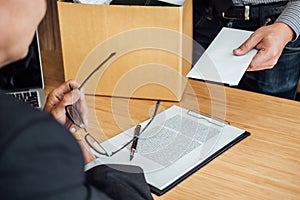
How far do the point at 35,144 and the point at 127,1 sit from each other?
35.1 inches

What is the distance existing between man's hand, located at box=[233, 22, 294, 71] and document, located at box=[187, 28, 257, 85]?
0.02 metres

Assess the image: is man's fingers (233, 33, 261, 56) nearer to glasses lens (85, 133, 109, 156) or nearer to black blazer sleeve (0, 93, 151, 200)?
glasses lens (85, 133, 109, 156)

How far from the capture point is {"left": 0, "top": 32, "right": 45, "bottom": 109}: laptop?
1437mm

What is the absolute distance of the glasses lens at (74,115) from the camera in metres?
1.19

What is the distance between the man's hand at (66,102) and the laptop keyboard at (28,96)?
0.19 m

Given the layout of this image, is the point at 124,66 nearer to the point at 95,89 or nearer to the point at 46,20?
the point at 95,89

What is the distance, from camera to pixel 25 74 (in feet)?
4.91

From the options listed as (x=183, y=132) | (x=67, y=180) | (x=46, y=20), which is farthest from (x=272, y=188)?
(x=46, y=20)

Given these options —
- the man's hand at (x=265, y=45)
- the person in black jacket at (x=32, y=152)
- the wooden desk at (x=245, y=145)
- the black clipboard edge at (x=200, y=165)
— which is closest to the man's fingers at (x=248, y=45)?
the man's hand at (x=265, y=45)

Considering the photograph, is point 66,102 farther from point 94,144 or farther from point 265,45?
point 265,45

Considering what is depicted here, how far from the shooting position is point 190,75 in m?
1.28

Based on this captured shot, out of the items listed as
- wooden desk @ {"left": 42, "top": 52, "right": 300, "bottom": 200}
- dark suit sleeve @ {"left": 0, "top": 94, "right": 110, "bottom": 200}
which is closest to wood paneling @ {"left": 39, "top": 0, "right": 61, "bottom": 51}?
wooden desk @ {"left": 42, "top": 52, "right": 300, "bottom": 200}

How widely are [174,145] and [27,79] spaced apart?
22.3 inches

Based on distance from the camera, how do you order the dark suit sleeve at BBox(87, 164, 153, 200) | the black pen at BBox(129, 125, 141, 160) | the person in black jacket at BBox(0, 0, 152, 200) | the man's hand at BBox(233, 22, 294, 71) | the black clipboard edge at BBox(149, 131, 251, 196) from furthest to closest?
the man's hand at BBox(233, 22, 294, 71), the black pen at BBox(129, 125, 141, 160), the black clipboard edge at BBox(149, 131, 251, 196), the dark suit sleeve at BBox(87, 164, 153, 200), the person in black jacket at BBox(0, 0, 152, 200)
